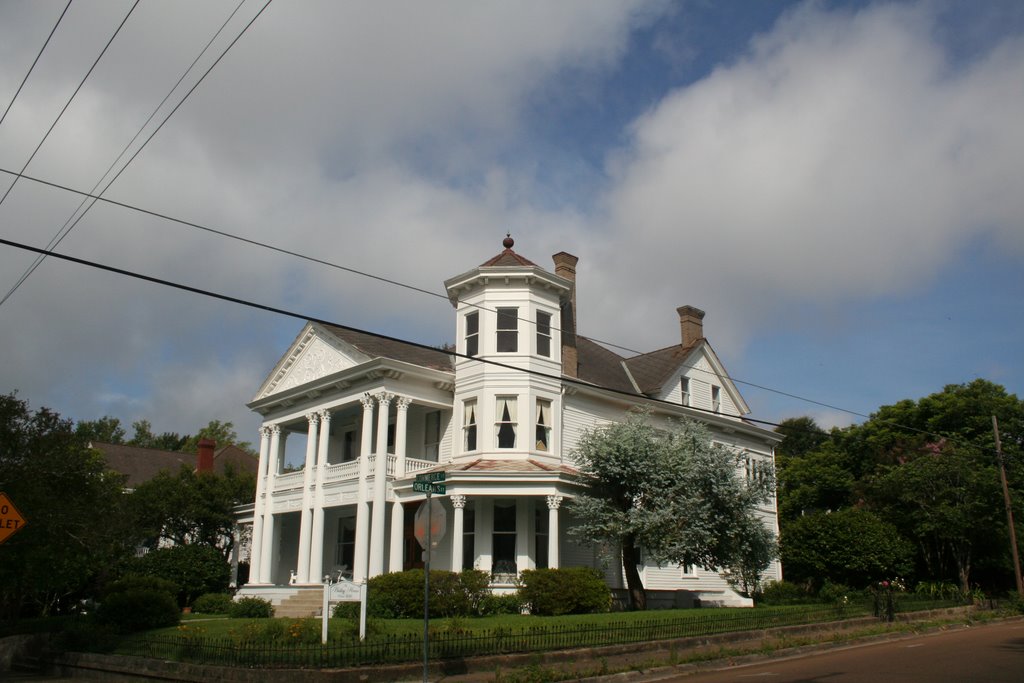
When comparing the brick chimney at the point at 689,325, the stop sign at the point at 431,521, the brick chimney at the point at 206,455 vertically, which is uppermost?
the brick chimney at the point at 689,325

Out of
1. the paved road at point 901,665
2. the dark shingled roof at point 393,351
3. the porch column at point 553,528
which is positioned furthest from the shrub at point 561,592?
the dark shingled roof at point 393,351

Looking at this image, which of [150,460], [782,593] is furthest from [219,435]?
[782,593]

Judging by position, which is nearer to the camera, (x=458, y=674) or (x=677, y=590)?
(x=458, y=674)

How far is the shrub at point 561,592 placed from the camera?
23.8 m

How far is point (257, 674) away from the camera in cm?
1411

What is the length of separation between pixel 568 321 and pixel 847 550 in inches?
A: 543

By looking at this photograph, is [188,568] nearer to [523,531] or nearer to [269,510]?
[269,510]

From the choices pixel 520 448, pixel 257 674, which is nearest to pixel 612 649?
pixel 257 674

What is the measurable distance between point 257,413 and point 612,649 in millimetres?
23978

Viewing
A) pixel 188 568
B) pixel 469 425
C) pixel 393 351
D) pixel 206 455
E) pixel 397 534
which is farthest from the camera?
pixel 206 455

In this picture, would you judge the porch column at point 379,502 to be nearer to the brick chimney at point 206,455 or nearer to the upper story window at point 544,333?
the upper story window at point 544,333

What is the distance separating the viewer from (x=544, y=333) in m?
30.2

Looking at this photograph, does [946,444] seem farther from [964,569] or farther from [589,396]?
[589,396]

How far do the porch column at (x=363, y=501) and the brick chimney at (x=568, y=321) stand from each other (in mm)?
7028
